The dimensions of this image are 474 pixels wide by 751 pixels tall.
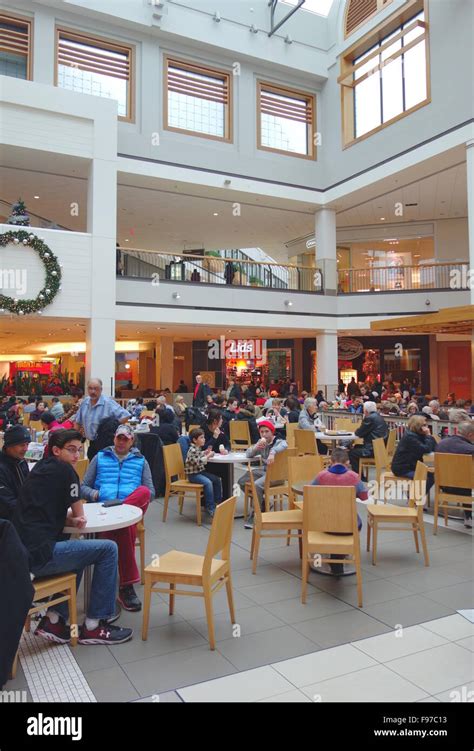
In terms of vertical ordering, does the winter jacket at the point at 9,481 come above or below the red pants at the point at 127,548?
above

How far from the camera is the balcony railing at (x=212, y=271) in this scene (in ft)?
53.1

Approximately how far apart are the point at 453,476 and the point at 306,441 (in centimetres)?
343

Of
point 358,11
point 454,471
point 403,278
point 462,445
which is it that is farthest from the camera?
point 403,278

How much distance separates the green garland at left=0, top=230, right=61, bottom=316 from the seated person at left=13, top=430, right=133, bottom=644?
1062 centimetres

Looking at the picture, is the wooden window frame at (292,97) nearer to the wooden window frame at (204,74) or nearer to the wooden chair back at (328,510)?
the wooden window frame at (204,74)

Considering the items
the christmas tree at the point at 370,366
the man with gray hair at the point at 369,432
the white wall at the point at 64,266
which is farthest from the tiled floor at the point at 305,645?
the christmas tree at the point at 370,366

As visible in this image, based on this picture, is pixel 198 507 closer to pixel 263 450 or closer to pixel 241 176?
pixel 263 450

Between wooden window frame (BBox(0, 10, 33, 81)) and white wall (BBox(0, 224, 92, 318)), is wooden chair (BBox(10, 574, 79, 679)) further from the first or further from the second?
wooden window frame (BBox(0, 10, 33, 81))

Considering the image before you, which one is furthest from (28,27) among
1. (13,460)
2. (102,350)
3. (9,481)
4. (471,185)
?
(9,481)

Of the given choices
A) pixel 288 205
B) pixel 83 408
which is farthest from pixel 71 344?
pixel 83 408

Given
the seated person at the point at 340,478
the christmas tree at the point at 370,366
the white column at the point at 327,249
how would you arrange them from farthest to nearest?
the christmas tree at the point at 370,366, the white column at the point at 327,249, the seated person at the point at 340,478

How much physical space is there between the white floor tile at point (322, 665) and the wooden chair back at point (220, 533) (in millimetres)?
779

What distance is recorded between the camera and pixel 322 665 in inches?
131
